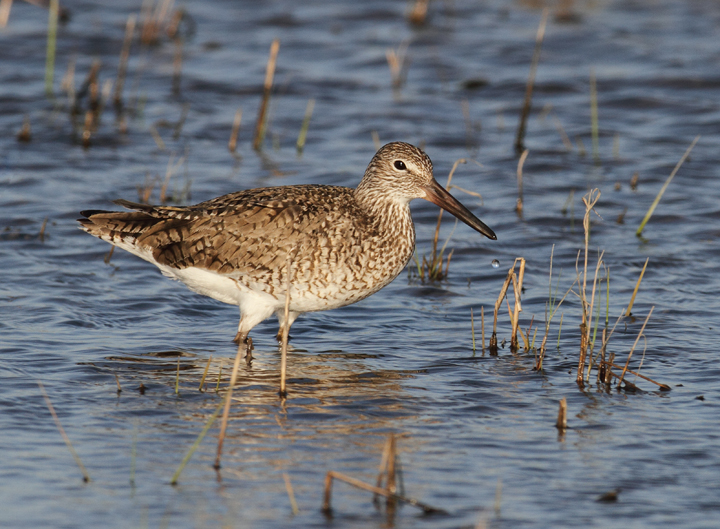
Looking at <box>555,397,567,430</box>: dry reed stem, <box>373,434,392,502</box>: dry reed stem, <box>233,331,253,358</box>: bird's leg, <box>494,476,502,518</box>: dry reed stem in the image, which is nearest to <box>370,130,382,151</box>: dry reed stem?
<box>233,331,253,358</box>: bird's leg

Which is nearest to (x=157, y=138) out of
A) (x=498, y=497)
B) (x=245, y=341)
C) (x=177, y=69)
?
(x=177, y=69)

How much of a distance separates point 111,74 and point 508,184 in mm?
7221

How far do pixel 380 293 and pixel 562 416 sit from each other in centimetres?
372

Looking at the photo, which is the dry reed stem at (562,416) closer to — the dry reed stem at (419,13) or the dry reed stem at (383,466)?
the dry reed stem at (383,466)

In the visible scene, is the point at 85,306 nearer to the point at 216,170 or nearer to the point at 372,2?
the point at 216,170

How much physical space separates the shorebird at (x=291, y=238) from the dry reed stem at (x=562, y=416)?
211 cm

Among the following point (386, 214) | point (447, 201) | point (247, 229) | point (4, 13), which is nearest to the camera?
point (247, 229)

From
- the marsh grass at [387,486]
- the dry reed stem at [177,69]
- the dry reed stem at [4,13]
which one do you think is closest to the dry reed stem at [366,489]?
the marsh grass at [387,486]

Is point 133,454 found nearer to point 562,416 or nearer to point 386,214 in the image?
point 562,416

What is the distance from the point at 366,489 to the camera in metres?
5.73

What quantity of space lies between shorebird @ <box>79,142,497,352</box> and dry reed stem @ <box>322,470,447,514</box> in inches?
96.5

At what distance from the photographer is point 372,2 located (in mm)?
21031

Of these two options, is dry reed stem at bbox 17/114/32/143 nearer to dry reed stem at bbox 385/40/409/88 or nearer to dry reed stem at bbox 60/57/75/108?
dry reed stem at bbox 60/57/75/108

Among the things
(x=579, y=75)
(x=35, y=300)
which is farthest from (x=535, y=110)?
(x=35, y=300)
